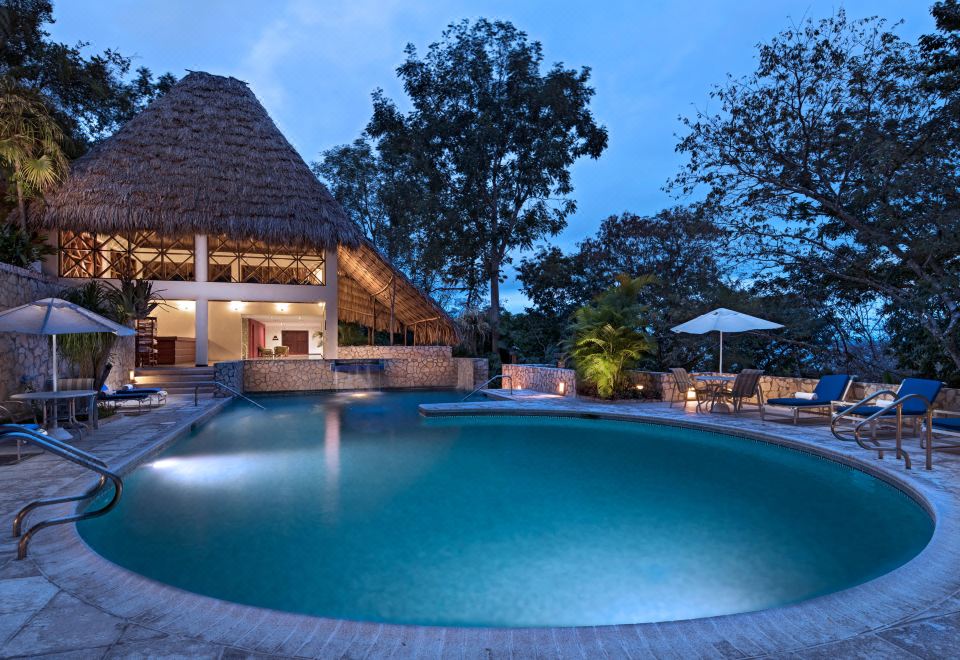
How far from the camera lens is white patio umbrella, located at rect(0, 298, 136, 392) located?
20.2 ft

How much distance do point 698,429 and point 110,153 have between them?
55.4ft

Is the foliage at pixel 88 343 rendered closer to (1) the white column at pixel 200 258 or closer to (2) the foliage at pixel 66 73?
(1) the white column at pixel 200 258

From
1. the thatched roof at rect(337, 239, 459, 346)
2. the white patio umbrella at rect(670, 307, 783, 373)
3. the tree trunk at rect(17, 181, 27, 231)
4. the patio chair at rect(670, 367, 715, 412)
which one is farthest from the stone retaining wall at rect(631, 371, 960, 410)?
the tree trunk at rect(17, 181, 27, 231)

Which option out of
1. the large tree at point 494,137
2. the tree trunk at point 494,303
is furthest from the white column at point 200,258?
the tree trunk at point 494,303

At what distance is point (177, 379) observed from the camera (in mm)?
12805

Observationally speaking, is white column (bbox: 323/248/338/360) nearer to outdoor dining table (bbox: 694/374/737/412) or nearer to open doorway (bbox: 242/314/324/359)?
open doorway (bbox: 242/314/324/359)

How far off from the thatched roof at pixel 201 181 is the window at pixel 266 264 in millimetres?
1649

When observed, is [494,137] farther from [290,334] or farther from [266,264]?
[290,334]

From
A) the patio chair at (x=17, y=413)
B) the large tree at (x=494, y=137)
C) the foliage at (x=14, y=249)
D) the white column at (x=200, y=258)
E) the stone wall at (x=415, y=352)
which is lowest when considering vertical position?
the patio chair at (x=17, y=413)

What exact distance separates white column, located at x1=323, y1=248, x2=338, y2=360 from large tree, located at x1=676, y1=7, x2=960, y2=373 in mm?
10521

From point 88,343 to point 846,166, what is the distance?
14009mm

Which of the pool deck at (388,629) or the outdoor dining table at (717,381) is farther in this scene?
the outdoor dining table at (717,381)

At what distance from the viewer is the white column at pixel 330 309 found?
1675 centimetres

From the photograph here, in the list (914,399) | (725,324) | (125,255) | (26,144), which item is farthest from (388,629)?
(125,255)
